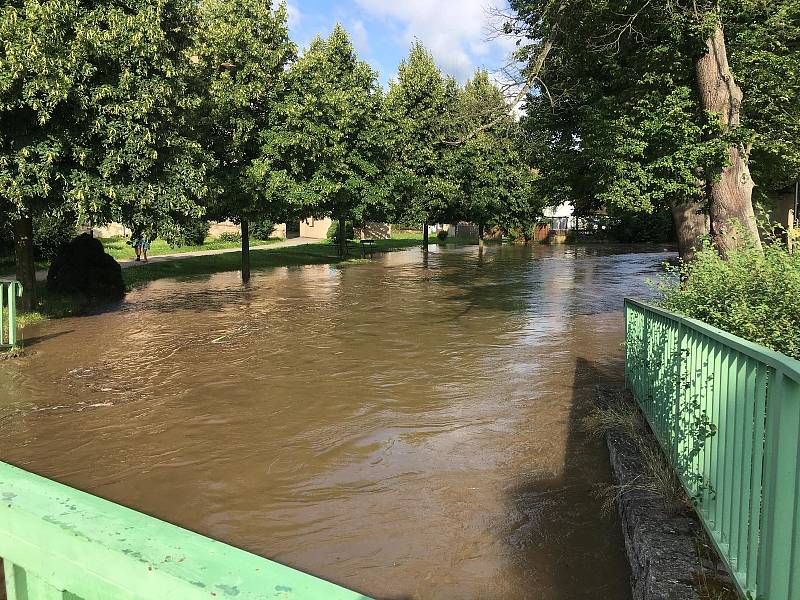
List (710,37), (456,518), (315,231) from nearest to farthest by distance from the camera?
(456,518)
(710,37)
(315,231)

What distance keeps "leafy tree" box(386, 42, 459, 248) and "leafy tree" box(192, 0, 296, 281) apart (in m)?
10.5

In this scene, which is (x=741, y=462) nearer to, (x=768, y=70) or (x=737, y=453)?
(x=737, y=453)

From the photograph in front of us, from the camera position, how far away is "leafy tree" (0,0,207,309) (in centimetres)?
1065

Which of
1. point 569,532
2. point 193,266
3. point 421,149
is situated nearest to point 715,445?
point 569,532

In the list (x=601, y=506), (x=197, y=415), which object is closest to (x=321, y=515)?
(x=601, y=506)

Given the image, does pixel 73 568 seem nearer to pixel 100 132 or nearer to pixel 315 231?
pixel 100 132

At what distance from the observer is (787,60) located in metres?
12.2

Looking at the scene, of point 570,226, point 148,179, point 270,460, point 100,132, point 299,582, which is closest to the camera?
point 299,582

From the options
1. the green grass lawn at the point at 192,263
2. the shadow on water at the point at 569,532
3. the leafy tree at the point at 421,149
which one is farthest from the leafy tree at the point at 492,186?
the shadow on water at the point at 569,532

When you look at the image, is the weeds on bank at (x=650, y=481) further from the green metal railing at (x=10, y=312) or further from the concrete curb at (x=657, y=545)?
the green metal railing at (x=10, y=312)

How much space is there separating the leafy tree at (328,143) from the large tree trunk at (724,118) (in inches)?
501

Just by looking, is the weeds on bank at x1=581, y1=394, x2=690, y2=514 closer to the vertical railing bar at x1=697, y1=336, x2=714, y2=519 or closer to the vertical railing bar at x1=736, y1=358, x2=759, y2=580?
the vertical railing bar at x1=697, y1=336, x2=714, y2=519

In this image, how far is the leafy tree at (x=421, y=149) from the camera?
32781 millimetres

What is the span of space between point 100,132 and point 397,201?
21977mm
